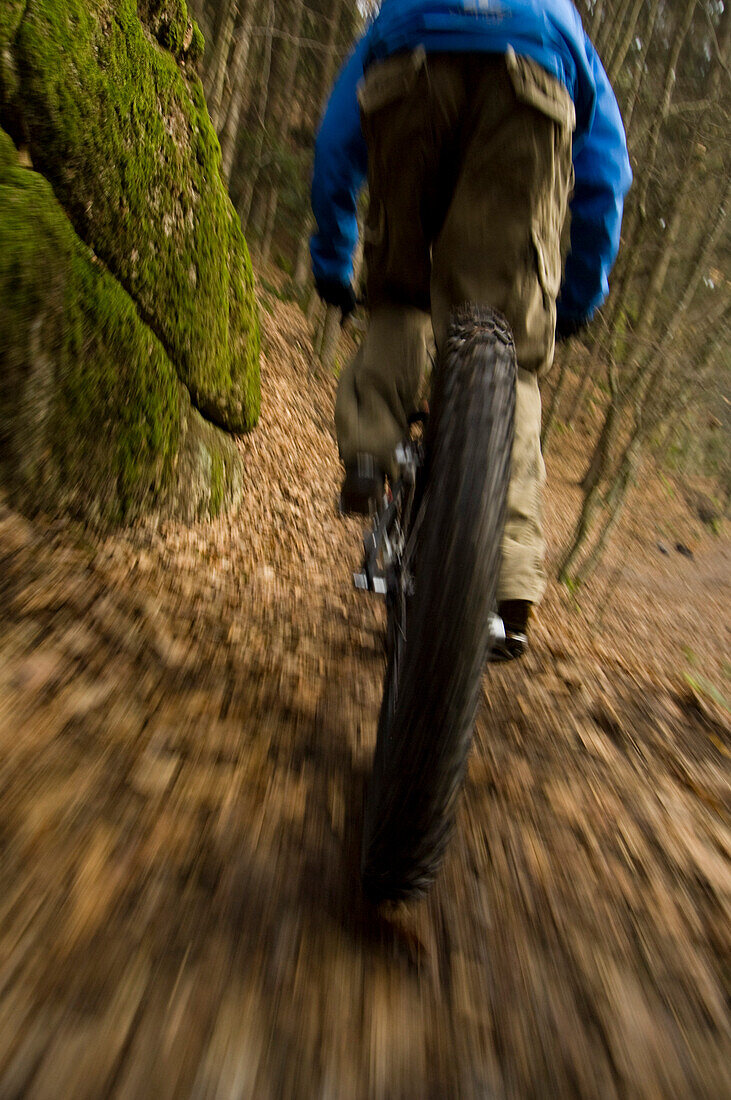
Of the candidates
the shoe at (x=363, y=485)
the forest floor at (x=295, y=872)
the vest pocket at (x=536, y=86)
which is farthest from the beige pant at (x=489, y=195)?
the forest floor at (x=295, y=872)

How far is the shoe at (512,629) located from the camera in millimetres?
1730

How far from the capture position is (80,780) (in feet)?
5.16

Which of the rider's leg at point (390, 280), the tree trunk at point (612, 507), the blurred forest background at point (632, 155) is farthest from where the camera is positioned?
the tree trunk at point (612, 507)

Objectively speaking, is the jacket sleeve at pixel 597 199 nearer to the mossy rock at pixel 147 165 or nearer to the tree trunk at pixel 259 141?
the mossy rock at pixel 147 165

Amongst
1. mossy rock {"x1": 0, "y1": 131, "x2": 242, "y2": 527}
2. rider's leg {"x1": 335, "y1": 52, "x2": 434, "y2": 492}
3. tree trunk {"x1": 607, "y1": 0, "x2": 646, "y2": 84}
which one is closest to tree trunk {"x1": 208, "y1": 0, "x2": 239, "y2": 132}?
tree trunk {"x1": 607, "y1": 0, "x2": 646, "y2": 84}

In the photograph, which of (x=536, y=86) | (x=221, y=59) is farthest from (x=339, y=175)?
(x=221, y=59)

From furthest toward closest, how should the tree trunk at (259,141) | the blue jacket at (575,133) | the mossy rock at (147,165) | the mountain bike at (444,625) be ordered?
the tree trunk at (259,141) < the mossy rock at (147,165) < the blue jacket at (575,133) < the mountain bike at (444,625)

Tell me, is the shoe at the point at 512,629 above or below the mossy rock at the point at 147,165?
below

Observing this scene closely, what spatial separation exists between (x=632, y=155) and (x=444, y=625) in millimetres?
11313

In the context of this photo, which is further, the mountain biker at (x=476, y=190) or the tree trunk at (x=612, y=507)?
the tree trunk at (x=612, y=507)

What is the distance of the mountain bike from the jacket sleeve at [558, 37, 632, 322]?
89 cm

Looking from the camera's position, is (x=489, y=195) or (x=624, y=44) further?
(x=624, y=44)

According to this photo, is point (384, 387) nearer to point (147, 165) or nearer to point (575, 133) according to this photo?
point (575, 133)

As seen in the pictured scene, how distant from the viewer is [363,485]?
2098 mm
